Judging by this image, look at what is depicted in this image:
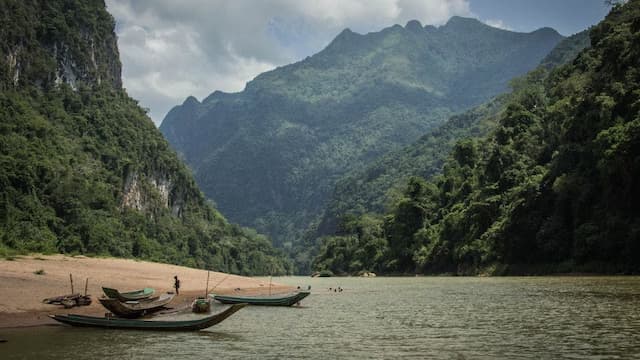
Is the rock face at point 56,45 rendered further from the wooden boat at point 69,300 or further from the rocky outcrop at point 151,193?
the wooden boat at point 69,300

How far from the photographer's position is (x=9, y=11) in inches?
4183

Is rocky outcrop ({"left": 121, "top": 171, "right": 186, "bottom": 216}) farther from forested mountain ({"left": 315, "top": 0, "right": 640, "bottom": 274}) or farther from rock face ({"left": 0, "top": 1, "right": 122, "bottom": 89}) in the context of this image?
forested mountain ({"left": 315, "top": 0, "right": 640, "bottom": 274})

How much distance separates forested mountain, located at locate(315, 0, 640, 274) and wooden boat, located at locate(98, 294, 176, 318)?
1738 inches

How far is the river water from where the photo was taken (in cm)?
1884

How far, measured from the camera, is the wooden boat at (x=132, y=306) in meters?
25.6

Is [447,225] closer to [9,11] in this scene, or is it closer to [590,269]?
[590,269]

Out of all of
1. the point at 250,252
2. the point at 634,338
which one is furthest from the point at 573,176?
the point at 250,252

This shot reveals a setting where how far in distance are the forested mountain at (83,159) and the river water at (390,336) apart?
3545 centimetres

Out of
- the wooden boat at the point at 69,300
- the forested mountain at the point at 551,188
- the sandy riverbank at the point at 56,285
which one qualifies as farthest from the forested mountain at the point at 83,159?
the forested mountain at the point at 551,188

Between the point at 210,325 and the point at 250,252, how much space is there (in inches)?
6476

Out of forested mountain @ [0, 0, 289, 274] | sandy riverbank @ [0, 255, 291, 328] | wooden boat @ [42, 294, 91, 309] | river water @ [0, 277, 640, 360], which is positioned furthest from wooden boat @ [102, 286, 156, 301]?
forested mountain @ [0, 0, 289, 274]

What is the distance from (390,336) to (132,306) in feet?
38.4

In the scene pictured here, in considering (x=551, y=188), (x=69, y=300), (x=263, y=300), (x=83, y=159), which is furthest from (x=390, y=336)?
(x=83, y=159)

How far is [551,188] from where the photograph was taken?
7438 centimetres
